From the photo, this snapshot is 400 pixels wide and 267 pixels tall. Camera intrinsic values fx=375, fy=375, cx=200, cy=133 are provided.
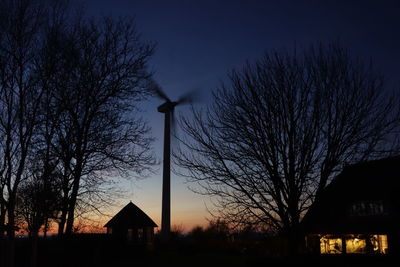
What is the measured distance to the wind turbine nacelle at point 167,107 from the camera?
34.4 meters

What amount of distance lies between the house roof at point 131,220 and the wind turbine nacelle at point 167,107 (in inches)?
405

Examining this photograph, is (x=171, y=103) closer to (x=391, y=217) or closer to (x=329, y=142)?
(x=391, y=217)

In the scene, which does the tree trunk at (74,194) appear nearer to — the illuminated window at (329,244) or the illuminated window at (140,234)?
the illuminated window at (329,244)

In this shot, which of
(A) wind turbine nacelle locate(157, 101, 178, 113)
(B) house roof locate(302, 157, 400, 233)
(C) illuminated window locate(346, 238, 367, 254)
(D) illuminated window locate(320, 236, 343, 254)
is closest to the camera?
(B) house roof locate(302, 157, 400, 233)

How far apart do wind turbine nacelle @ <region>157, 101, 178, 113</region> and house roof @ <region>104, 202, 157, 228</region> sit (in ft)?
33.7

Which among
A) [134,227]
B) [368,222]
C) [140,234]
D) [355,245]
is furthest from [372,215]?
[134,227]

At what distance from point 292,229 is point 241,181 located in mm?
2248

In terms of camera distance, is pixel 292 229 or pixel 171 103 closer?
pixel 292 229

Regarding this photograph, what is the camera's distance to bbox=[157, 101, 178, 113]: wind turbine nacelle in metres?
34.4

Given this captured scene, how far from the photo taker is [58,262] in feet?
56.1

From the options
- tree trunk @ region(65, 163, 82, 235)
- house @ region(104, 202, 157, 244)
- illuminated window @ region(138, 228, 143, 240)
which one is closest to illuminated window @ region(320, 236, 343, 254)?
house @ region(104, 202, 157, 244)

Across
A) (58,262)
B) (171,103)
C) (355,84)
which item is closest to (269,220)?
(355,84)

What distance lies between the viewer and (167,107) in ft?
113

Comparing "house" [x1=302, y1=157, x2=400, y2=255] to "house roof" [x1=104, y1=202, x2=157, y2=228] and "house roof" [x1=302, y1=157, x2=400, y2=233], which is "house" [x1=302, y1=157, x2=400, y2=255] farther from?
"house roof" [x1=104, y1=202, x2=157, y2=228]
